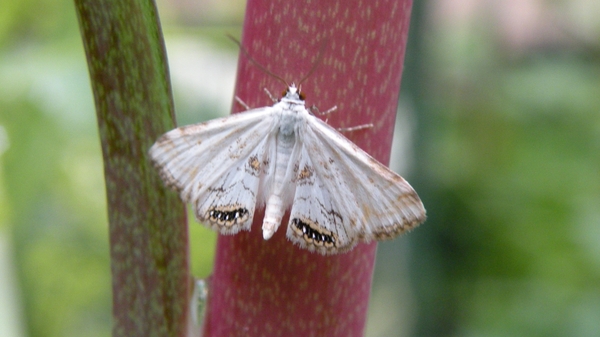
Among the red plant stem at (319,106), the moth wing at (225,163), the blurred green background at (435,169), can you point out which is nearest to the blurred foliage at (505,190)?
the blurred green background at (435,169)

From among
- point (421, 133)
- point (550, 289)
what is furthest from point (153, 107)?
point (550, 289)

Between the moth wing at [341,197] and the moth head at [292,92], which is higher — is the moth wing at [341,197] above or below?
below

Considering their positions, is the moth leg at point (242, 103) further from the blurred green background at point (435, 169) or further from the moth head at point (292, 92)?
the blurred green background at point (435, 169)

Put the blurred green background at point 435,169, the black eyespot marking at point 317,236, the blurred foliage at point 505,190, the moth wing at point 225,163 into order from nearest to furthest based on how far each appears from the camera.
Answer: the black eyespot marking at point 317,236, the moth wing at point 225,163, the blurred green background at point 435,169, the blurred foliage at point 505,190

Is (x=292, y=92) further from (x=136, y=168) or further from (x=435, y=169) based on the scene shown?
(x=435, y=169)

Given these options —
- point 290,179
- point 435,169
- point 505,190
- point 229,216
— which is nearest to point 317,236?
point 229,216

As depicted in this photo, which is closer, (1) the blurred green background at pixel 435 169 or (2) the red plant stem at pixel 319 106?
(2) the red plant stem at pixel 319 106

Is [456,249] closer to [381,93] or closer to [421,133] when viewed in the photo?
[421,133]

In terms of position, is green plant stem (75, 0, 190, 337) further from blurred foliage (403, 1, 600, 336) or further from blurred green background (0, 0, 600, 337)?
blurred foliage (403, 1, 600, 336)
